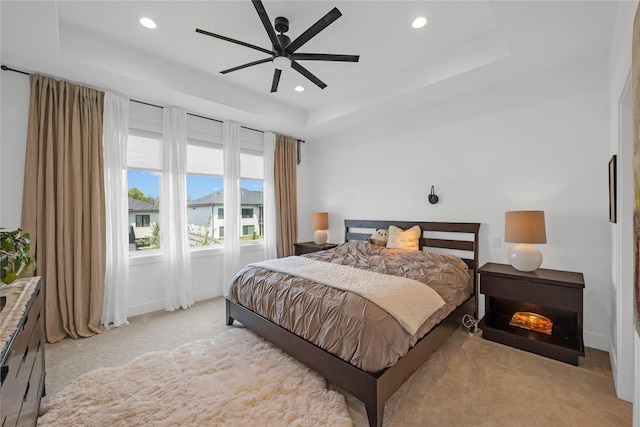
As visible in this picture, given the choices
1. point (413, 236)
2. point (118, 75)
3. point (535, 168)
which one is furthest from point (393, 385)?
point (118, 75)

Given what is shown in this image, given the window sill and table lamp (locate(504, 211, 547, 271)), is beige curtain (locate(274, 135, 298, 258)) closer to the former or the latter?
the window sill

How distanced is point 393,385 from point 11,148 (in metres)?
3.94

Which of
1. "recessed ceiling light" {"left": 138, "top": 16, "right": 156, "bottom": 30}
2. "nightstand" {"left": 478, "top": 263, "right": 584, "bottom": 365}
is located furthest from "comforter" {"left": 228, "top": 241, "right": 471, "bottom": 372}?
"recessed ceiling light" {"left": 138, "top": 16, "right": 156, "bottom": 30}

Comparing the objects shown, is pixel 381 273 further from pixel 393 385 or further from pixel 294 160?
pixel 294 160

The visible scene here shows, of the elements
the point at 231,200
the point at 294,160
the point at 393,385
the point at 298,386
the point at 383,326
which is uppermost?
the point at 294,160

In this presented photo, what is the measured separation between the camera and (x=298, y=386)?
199 cm

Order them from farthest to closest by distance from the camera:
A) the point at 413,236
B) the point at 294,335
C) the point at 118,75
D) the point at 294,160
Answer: the point at 294,160
the point at 413,236
the point at 118,75
the point at 294,335

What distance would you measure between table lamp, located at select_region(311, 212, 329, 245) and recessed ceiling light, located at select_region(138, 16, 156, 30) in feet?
10.6

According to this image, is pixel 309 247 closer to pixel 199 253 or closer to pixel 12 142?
pixel 199 253

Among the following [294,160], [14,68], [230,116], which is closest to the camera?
[14,68]

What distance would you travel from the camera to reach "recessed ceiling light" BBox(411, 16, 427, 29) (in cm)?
243

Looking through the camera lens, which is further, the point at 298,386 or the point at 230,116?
the point at 230,116

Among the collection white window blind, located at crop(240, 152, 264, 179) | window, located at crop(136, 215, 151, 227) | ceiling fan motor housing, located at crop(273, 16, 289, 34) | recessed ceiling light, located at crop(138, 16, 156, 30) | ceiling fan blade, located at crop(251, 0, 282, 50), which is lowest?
window, located at crop(136, 215, 151, 227)

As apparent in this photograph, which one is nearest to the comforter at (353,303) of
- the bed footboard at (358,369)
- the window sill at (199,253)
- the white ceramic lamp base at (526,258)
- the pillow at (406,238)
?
the bed footboard at (358,369)
